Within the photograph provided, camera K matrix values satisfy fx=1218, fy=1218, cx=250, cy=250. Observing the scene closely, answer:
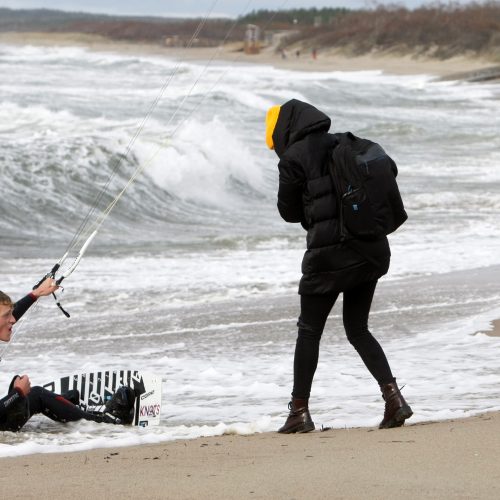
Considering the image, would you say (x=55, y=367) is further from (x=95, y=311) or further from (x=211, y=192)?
(x=211, y=192)

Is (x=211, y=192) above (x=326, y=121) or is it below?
below

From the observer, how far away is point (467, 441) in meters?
4.80

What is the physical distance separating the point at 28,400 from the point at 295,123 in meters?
1.96

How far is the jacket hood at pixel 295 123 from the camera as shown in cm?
524

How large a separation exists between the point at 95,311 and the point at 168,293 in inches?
34.3

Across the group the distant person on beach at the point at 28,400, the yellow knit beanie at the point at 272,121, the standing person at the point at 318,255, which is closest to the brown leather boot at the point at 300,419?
the standing person at the point at 318,255

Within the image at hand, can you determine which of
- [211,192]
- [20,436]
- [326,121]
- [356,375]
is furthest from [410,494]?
[211,192]

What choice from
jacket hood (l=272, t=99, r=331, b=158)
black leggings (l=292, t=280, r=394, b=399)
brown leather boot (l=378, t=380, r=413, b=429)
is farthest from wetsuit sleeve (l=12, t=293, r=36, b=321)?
brown leather boot (l=378, t=380, r=413, b=429)

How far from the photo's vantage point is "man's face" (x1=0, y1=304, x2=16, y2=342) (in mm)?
5699

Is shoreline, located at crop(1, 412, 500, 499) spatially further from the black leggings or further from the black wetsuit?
the black wetsuit

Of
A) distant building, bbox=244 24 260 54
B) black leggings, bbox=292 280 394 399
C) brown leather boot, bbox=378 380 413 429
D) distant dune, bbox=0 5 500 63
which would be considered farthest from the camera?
distant building, bbox=244 24 260 54

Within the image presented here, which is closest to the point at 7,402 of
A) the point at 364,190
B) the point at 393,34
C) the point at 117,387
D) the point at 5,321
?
the point at 5,321

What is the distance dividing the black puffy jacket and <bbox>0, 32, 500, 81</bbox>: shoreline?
154 ft

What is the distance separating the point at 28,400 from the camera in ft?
19.7
